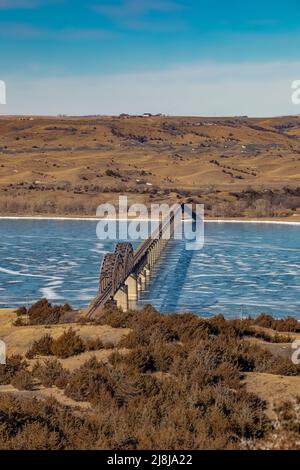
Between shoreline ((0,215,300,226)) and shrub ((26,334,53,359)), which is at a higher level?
shrub ((26,334,53,359))

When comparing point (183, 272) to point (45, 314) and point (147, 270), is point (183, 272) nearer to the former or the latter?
point (147, 270)

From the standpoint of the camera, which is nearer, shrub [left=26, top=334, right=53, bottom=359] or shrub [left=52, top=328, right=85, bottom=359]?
shrub [left=52, top=328, right=85, bottom=359]

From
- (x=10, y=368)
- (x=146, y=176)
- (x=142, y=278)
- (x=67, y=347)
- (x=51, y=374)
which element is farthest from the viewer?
(x=146, y=176)

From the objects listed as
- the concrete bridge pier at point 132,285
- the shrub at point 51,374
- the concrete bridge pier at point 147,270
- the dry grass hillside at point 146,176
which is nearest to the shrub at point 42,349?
the shrub at point 51,374

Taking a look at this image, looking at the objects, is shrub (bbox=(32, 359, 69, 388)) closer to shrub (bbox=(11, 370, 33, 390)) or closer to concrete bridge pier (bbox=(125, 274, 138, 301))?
shrub (bbox=(11, 370, 33, 390))

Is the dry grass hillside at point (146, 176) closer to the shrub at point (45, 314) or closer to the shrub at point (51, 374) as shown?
the shrub at point (45, 314)

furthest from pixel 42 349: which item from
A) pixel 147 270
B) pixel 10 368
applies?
pixel 147 270

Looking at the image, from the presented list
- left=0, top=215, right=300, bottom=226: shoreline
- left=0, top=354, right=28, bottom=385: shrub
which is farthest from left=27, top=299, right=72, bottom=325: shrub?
left=0, top=215, right=300, bottom=226: shoreline
